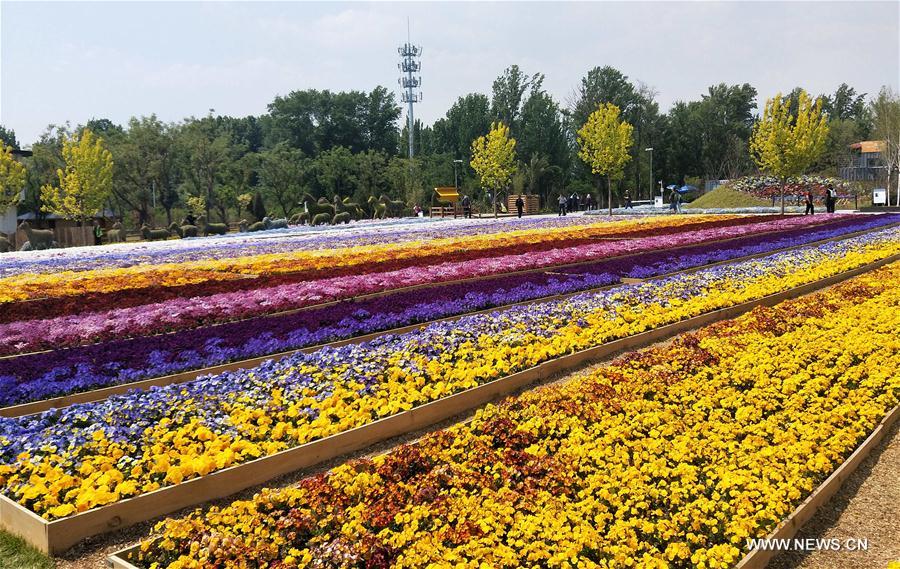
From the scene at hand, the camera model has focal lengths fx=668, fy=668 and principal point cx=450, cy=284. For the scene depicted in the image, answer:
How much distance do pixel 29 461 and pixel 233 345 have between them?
442 centimetres

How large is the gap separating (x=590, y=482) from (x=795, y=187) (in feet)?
197

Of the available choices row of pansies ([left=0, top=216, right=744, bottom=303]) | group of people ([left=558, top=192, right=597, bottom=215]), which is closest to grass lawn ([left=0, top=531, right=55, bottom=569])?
row of pansies ([left=0, top=216, right=744, bottom=303])

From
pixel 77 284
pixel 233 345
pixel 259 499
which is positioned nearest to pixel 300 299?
pixel 233 345

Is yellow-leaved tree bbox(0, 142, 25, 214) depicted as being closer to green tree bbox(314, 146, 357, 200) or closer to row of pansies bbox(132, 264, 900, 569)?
green tree bbox(314, 146, 357, 200)

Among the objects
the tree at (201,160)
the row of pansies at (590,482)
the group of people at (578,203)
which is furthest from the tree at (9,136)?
the row of pansies at (590,482)

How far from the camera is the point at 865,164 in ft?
299

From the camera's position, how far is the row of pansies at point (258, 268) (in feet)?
55.6

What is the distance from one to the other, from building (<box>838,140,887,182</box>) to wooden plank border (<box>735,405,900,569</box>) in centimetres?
7303

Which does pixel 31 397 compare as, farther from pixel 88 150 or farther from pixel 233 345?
pixel 88 150

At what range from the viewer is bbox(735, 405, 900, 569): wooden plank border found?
4.88 meters

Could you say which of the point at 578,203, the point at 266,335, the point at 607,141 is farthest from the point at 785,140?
the point at 266,335

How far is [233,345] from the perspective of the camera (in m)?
10.6

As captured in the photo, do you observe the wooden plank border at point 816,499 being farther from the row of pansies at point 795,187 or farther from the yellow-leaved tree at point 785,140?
the row of pansies at point 795,187

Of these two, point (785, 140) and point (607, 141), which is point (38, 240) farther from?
point (785, 140)
